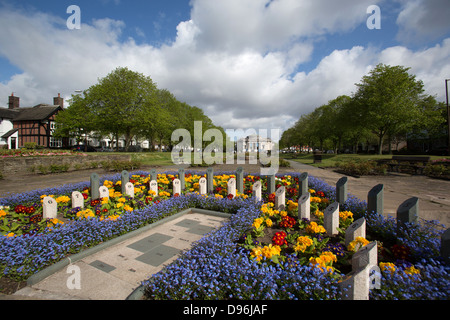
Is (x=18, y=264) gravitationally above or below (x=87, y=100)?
below

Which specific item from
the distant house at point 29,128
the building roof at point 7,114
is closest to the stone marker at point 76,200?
the distant house at point 29,128

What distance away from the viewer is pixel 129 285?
243 cm

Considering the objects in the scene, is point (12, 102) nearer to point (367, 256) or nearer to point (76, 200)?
point (76, 200)

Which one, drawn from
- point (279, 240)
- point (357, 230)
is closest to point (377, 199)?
point (357, 230)

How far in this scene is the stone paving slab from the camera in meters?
2.29

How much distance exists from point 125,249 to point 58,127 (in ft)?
137

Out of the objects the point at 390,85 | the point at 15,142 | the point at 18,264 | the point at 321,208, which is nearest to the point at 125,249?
the point at 18,264

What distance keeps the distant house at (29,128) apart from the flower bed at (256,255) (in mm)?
41919

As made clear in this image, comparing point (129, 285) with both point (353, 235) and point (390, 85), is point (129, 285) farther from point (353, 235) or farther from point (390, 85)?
point (390, 85)

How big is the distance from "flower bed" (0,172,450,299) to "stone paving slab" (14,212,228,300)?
0.28 m

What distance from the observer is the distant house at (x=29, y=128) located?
117ft

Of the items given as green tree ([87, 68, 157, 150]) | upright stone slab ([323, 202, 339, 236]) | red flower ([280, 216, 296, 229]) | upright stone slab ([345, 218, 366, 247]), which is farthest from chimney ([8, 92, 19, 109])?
upright stone slab ([345, 218, 366, 247])

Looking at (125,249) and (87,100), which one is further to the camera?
(87,100)

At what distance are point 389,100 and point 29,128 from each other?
5441 centimetres
